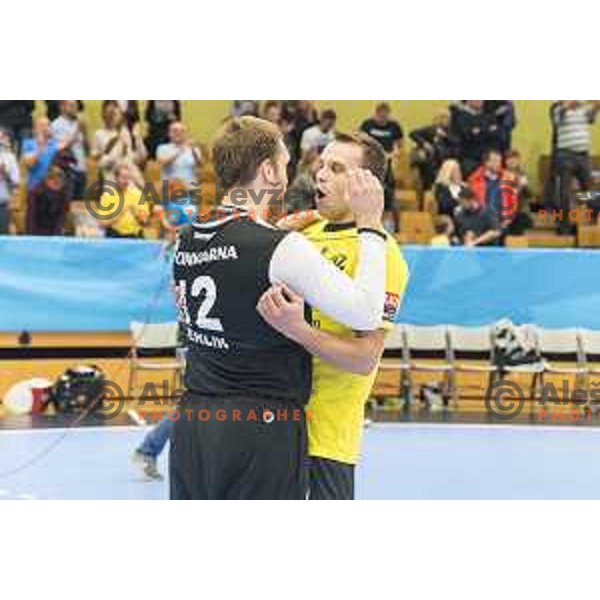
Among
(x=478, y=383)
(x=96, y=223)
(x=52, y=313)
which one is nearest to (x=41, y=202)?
(x=96, y=223)

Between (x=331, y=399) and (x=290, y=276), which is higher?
(x=290, y=276)

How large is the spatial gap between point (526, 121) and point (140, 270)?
5.63 meters

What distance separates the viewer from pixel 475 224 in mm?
11906

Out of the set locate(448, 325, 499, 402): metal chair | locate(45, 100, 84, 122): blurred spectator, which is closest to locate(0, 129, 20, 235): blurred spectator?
locate(45, 100, 84, 122): blurred spectator

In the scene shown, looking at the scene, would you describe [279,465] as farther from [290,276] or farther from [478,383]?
[478,383]

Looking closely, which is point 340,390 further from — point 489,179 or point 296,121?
point 296,121

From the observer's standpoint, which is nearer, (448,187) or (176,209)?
(176,209)

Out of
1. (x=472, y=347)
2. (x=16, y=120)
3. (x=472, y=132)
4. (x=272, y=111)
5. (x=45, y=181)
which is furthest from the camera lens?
(x=472, y=132)

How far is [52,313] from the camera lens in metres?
10.0

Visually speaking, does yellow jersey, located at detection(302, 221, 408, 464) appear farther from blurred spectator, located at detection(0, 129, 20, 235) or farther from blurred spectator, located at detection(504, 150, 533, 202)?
blurred spectator, located at detection(504, 150, 533, 202)

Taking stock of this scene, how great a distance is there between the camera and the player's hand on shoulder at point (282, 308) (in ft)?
10.3

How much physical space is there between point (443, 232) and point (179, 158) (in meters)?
2.63

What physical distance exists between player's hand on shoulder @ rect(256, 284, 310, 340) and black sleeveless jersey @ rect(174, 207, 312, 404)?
0.18ft

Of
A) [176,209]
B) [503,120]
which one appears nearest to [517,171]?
[503,120]
